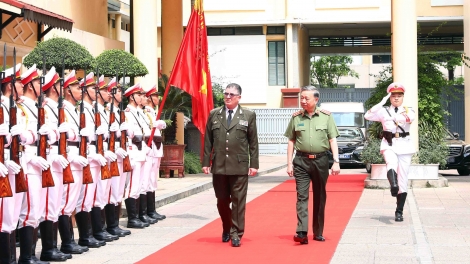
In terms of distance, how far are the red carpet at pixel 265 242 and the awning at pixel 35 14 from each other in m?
5.80

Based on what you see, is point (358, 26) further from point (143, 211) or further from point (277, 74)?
point (143, 211)

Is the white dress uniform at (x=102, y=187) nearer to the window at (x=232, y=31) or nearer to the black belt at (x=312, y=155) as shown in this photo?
the black belt at (x=312, y=155)

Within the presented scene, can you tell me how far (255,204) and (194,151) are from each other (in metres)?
10.9

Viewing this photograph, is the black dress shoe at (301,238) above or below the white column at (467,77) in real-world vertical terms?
below

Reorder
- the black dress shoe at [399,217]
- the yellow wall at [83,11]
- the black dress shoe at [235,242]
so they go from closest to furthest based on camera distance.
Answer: the black dress shoe at [235,242]
the black dress shoe at [399,217]
the yellow wall at [83,11]

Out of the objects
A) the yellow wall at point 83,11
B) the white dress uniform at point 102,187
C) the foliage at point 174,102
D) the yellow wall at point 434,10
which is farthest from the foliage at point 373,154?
the yellow wall at point 434,10

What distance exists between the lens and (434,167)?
66.7 ft

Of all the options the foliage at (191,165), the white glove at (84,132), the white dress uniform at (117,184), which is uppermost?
the white glove at (84,132)

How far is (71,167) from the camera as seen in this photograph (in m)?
10.9

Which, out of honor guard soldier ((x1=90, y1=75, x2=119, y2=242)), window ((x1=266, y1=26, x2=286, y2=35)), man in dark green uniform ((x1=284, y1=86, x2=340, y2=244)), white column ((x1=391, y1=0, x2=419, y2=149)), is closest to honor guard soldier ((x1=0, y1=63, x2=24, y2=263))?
honor guard soldier ((x1=90, y1=75, x2=119, y2=242))

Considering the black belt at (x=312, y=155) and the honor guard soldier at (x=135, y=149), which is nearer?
the black belt at (x=312, y=155)

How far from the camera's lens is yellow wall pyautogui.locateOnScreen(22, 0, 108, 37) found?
22.7 meters

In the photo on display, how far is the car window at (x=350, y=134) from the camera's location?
32156 mm

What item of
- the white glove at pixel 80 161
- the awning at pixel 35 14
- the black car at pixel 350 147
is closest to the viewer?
the white glove at pixel 80 161
